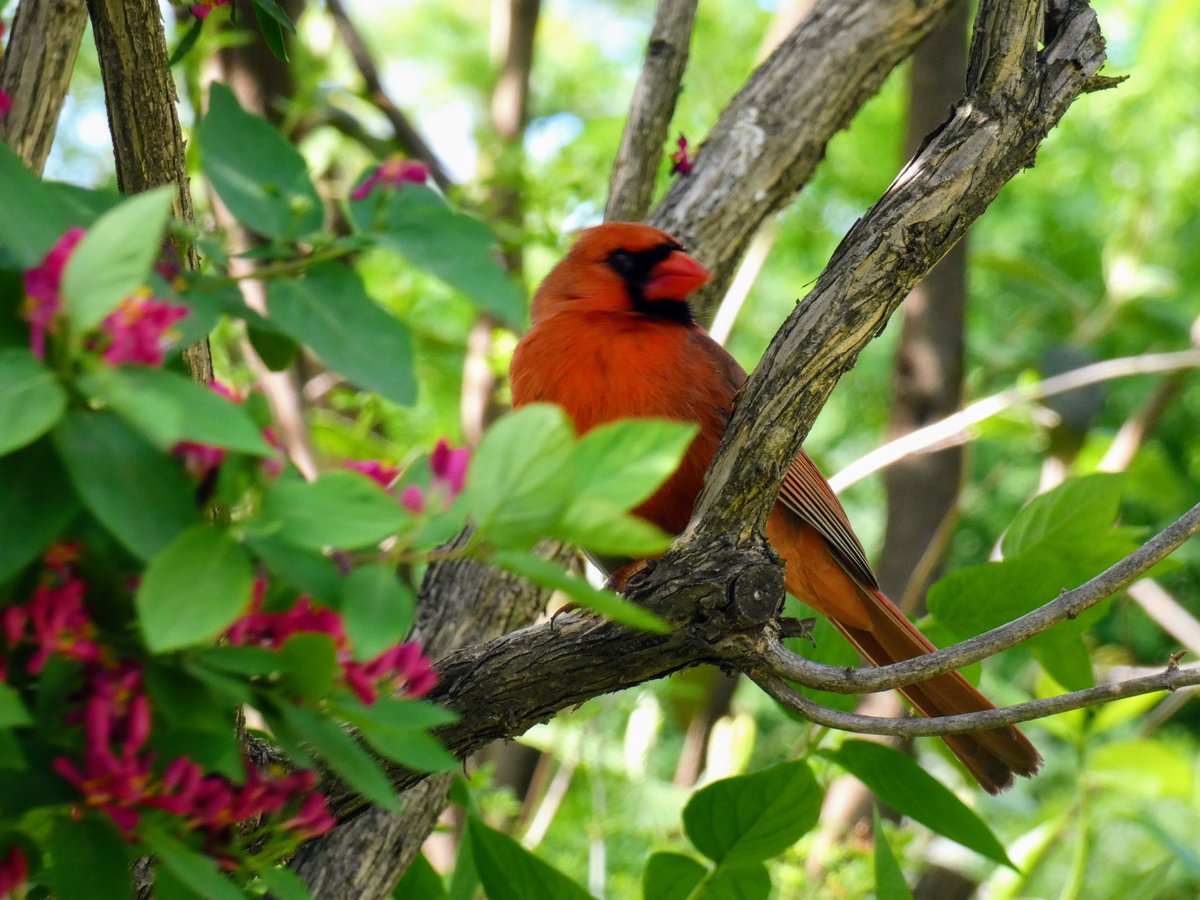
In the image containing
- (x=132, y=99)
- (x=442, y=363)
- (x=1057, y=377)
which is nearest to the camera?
(x=132, y=99)

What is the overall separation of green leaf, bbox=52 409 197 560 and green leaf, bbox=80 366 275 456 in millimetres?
15

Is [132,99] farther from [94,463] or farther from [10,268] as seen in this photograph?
[94,463]

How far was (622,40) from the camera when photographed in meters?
6.48

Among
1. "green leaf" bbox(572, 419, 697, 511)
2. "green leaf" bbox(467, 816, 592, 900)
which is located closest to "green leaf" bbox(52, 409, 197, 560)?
"green leaf" bbox(572, 419, 697, 511)

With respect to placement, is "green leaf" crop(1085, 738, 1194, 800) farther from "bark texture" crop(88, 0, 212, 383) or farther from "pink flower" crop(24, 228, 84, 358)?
"pink flower" crop(24, 228, 84, 358)

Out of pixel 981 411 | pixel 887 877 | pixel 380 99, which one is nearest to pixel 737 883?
pixel 887 877

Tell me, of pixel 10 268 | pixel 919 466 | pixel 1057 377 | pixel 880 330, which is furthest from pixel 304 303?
pixel 919 466

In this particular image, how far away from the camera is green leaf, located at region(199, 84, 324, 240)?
0.85 metres

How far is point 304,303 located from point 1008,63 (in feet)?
3.19

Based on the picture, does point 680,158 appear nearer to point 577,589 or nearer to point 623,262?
point 623,262

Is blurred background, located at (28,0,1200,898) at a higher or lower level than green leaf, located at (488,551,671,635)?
lower

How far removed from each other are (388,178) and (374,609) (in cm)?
35

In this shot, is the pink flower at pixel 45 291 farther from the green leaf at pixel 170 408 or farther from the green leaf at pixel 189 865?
the green leaf at pixel 189 865

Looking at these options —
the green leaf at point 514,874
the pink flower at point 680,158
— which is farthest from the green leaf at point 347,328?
the pink flower at point 680,158
